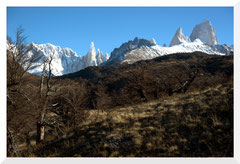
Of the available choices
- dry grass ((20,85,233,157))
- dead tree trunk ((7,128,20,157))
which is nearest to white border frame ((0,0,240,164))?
dry grass ((20,85,233,157))

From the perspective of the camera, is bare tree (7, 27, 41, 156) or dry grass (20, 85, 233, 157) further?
bare tree (7, 27, 41, 156)

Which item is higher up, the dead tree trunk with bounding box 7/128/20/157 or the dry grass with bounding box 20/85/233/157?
the dry grass with bounding box 20/85/233/157

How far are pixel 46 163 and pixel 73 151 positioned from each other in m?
1.15

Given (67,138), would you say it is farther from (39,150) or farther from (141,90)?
(141,90)

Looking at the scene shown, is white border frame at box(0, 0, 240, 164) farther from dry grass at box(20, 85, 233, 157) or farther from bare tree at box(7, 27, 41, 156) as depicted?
bare tree at box(7, 27, 41, 156)

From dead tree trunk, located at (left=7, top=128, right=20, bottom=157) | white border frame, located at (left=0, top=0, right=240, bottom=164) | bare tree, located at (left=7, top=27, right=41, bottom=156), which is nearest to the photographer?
white border frame, located at (left=0, top=0, right=240, bottom=164)

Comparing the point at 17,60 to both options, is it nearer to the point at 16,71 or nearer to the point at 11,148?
the point at 16,71
